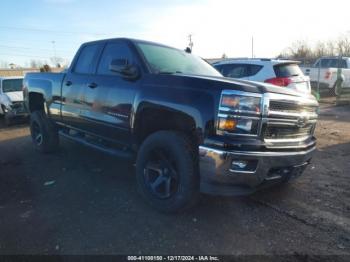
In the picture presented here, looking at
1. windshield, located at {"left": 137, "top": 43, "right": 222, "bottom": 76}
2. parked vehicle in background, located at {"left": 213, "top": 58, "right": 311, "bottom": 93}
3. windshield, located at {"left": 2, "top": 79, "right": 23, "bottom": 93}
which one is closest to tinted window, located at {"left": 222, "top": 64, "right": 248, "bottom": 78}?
parked vehicle in background, located at {"left": 213, "top": 58, "right": 311, "bottom": 93}

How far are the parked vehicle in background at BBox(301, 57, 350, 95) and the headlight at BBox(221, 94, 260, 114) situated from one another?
14.6 m

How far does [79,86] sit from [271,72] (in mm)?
5425

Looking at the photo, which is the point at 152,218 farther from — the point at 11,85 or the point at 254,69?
the point at 11,85

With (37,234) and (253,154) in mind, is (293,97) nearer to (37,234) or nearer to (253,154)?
(253,154)

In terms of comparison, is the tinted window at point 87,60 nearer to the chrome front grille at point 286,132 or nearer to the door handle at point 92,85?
the door handle at point 92,85

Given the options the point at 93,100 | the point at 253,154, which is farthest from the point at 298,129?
the point at 93,100

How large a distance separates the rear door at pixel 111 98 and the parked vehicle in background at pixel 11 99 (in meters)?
6.80

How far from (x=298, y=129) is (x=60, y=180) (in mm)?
3371

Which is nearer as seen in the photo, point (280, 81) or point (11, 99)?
point (280, 81)

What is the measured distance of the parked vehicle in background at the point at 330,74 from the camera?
1670cm

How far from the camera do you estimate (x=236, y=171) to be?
3.07m

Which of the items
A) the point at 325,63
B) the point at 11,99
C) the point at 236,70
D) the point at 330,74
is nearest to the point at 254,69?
the point at 236,70

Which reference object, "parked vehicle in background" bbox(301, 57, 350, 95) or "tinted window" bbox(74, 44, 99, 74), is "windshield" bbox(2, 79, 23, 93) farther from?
"parked vehicle in background" bbox(301, 57, 350, 95)

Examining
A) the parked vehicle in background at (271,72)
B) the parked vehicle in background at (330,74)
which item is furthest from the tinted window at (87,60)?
the parked vehicle in background at (330,74)
